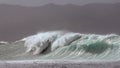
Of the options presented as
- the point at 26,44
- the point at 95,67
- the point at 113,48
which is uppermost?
the point at 26,44

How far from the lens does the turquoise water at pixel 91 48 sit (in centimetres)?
459

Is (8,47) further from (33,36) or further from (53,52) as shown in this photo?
(53,52)

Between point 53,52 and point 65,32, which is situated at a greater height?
point 65,32

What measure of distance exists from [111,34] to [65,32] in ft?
2.10

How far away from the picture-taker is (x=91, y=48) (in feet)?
15.9

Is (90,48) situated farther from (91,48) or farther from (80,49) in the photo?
(80,49)

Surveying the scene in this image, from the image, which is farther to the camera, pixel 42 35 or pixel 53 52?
pixel 42 35

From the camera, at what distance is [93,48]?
4.85m

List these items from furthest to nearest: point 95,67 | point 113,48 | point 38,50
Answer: point 38,50
point 113,48
point 95,67

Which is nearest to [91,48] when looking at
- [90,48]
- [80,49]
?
[90,48]

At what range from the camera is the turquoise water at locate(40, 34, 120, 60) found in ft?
15.1

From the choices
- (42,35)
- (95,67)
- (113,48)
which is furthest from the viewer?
(42,35)

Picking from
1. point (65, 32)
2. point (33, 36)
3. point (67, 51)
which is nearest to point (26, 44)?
point (33, 36)

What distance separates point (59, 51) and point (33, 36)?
86 cm
